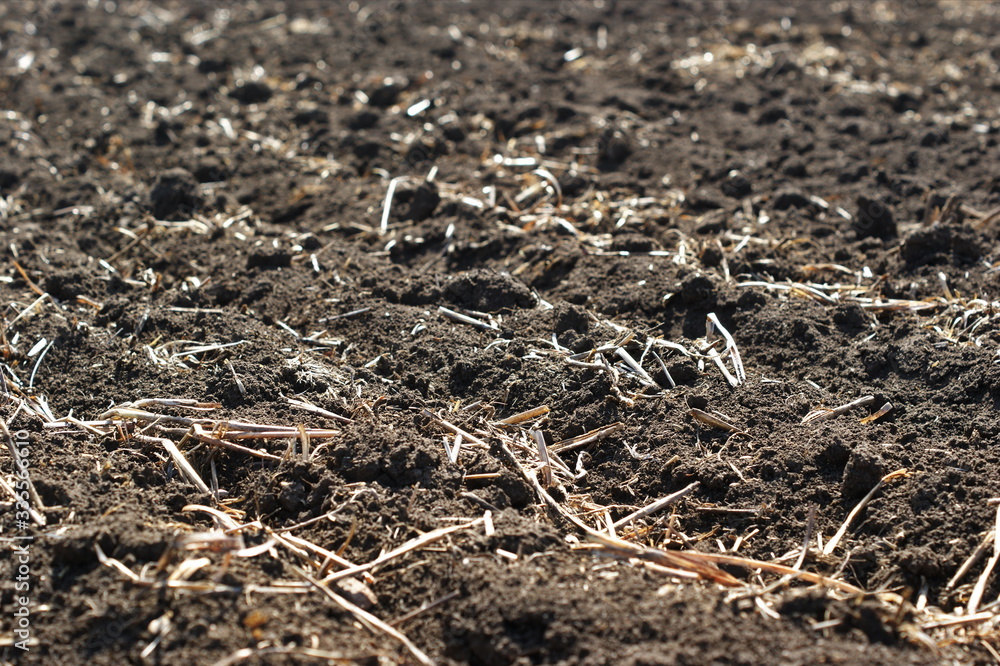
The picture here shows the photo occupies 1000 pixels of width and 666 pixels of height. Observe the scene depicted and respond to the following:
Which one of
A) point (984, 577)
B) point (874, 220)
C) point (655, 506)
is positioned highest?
point (874, 220)

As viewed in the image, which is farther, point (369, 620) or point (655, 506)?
point (655, 506)

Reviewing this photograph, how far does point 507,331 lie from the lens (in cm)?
389

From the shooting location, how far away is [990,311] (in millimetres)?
3848

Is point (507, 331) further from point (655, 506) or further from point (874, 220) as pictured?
point (874, 220)

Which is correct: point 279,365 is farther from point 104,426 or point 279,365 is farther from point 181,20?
point 181,20

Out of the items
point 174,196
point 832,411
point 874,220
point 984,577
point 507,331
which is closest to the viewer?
point 984,577

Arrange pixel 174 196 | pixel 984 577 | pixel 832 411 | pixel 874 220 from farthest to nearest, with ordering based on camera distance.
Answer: pixel 174 196
pixel 874 220
pixel 832 411
pixel 984 577

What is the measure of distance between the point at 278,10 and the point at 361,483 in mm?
6229

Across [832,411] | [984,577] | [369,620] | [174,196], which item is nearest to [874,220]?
[832,411]

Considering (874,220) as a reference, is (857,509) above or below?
below

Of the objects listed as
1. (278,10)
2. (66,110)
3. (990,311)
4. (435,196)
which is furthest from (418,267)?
(278,10)

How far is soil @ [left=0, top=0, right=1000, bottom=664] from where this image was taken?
98.6 inches

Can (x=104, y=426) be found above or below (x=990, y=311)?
below

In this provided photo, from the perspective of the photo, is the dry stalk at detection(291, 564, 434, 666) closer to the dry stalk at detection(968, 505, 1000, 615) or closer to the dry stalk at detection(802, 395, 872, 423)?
the dry stalk at detection(968, 505, 1000, 615)
